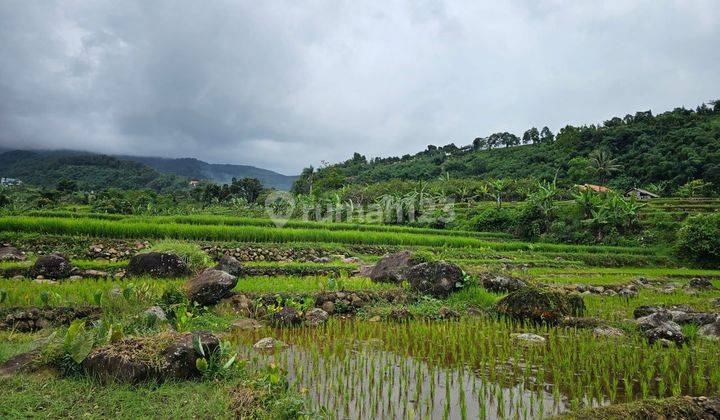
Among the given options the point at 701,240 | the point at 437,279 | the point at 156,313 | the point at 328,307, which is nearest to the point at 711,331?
the point at 437,279

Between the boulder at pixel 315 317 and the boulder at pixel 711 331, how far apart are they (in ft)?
22.9

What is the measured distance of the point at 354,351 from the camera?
21.7 feet

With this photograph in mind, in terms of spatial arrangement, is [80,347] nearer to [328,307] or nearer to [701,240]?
[328,307]

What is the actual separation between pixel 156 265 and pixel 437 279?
731 cm

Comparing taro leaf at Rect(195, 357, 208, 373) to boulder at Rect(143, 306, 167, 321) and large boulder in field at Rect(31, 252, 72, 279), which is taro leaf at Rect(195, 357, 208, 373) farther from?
large boulder in field at Rect(31, 252, 72, 279)

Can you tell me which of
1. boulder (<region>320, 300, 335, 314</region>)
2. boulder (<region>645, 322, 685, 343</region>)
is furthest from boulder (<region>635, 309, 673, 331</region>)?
boulder (<region>320, 300, 335, 314</region>)

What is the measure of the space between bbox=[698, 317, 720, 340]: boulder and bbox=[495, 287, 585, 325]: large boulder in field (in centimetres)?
217

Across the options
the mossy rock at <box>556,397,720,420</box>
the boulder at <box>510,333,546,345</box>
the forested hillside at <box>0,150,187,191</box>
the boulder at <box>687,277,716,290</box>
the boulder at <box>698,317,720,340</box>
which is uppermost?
the forested hillside at <box>0,150,187,191</box>

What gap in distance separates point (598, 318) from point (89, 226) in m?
17.9

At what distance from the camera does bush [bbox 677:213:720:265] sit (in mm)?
23562

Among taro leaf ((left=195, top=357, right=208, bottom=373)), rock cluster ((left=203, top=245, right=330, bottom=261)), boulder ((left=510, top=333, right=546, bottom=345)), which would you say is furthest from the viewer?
rock cluster ((left=203, top=245, right=330, bottom=261))

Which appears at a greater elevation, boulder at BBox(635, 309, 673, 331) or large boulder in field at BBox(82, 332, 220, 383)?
large boulder in field at BBox(82, 332, 220, 383)

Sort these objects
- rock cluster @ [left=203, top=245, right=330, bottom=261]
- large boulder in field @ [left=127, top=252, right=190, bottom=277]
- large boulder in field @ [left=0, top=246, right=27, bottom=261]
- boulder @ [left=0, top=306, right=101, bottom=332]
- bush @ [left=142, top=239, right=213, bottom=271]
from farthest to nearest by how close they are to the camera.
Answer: rock cluster @ [left=203, top=245, right=330, bottom=261] → large boulder in field @ [left=0, top=246, right=27, bottom=261] → bush @ [left=142, top=239, right=213, bottom=271] → large boulder in field @ [left=127, top=252, right=190, bottom=277] → boulder @ [left=0, top=306, right=101, bottom=332]

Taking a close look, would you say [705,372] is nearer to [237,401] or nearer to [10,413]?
[237,401]
